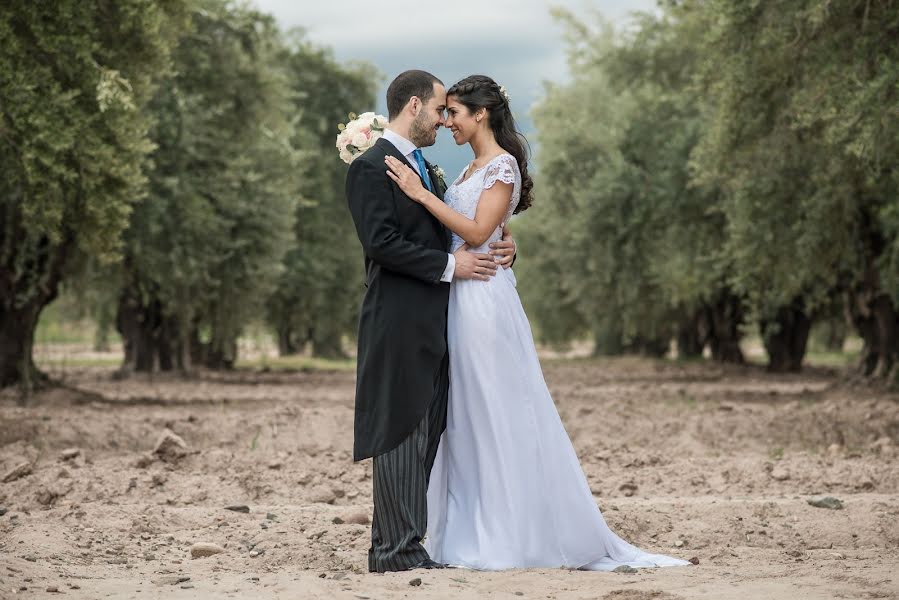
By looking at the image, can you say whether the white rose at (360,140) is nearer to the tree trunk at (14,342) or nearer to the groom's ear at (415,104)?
the groom's ear at (415,104)

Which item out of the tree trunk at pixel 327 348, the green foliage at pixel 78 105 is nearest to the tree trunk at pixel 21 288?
the green foliage at pixel 78 105

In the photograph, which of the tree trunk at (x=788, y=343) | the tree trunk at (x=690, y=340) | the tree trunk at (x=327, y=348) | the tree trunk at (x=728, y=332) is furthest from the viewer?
the tree trunk at (x=327, y=348)

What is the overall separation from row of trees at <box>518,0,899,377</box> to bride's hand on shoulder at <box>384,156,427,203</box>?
735 cm

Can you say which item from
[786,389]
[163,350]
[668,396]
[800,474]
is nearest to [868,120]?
[800,474]

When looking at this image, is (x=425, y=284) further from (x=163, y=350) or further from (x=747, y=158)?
(x=163, y=350)

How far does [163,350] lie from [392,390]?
26357mm

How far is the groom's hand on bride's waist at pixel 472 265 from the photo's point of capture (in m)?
6.12

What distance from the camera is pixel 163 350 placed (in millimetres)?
31328

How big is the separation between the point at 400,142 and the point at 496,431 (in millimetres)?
1555

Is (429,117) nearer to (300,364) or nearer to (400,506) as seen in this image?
(400,506)

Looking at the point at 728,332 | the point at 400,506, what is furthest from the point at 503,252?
the point at 728,332

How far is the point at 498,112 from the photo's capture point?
632 centimetres

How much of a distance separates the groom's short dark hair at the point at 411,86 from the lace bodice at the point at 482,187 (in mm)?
481

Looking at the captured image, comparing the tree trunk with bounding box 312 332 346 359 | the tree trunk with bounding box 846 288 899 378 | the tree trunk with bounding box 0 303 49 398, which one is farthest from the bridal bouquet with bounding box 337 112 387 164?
the tree trunk with bounding box 312 332 346 359
